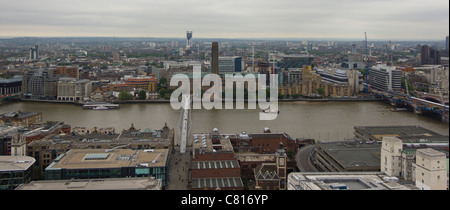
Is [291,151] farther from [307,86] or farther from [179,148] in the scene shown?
[307,86]

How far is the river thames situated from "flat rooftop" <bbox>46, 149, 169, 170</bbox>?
7.23 ft

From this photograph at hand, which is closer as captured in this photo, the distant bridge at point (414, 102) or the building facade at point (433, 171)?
the building facade at point (433, 171)

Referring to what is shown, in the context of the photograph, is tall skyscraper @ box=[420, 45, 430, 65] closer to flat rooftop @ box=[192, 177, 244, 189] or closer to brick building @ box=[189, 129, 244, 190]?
brick building @ box=[189, 129, 244, 190]

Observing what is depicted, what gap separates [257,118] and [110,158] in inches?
153

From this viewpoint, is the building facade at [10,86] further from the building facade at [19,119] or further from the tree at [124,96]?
the building facade at [19,119]

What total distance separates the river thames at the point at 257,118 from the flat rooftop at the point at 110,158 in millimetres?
2204

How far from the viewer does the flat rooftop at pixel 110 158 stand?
3.82m

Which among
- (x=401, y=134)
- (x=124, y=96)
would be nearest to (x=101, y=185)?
(x=401, y=134)

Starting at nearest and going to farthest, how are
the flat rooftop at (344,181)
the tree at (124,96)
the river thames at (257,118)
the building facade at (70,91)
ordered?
1. the flat rooftop at (344,181)
2. the river thames at (257,118)
3. the tree at (124,96)
4. the building facade at (70,91)

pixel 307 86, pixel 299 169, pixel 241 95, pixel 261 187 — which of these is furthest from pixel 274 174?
pixel 307 86

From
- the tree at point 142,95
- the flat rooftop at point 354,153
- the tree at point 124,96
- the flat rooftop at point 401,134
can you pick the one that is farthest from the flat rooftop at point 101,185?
the tree at point 142,95

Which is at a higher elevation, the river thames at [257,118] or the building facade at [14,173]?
the river thames at [257,118]

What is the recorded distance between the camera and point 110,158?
4043 mm

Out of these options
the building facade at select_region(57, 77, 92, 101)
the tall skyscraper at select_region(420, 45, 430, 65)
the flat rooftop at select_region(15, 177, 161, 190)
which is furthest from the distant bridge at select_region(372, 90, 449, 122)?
the building facade at select_region(57, 77, 92, 101)
